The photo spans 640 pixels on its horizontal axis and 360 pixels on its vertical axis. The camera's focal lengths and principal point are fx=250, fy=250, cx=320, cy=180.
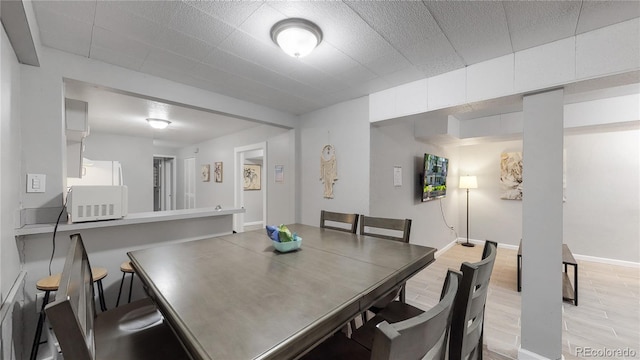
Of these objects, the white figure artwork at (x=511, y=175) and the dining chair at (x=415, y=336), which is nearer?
the dining chair at (x=415, y=336)

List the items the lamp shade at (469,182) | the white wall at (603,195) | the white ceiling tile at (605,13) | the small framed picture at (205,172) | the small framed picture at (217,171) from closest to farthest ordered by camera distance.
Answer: the white ceiling tile at (605,13), the white wall at (603,195), the lamp shade at (469,182), the small framed picture at (217,171), the small framed picture at (205,172)

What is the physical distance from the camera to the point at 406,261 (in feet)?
4.79

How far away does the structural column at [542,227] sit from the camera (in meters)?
1.78

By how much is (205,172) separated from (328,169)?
4269 millimetres

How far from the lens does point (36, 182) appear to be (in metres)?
1.77

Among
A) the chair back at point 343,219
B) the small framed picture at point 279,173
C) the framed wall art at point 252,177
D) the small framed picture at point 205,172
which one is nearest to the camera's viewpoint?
the chair back at point 343,219

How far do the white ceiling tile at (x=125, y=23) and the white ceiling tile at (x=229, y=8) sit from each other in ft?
1.30

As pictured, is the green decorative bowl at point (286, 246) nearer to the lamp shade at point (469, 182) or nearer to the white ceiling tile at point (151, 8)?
the white ceiling tile at point (151, 8)

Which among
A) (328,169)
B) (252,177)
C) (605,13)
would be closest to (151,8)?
(328,169)

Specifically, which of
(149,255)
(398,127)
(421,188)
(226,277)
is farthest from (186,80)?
(421,188)

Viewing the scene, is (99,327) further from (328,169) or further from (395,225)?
(328,169)

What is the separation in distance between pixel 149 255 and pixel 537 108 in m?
2.89

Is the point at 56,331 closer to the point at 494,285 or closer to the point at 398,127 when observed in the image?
the point at 398,127

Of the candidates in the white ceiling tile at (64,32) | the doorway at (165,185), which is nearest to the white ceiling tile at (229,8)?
the white ceiling tile at (64,32)
